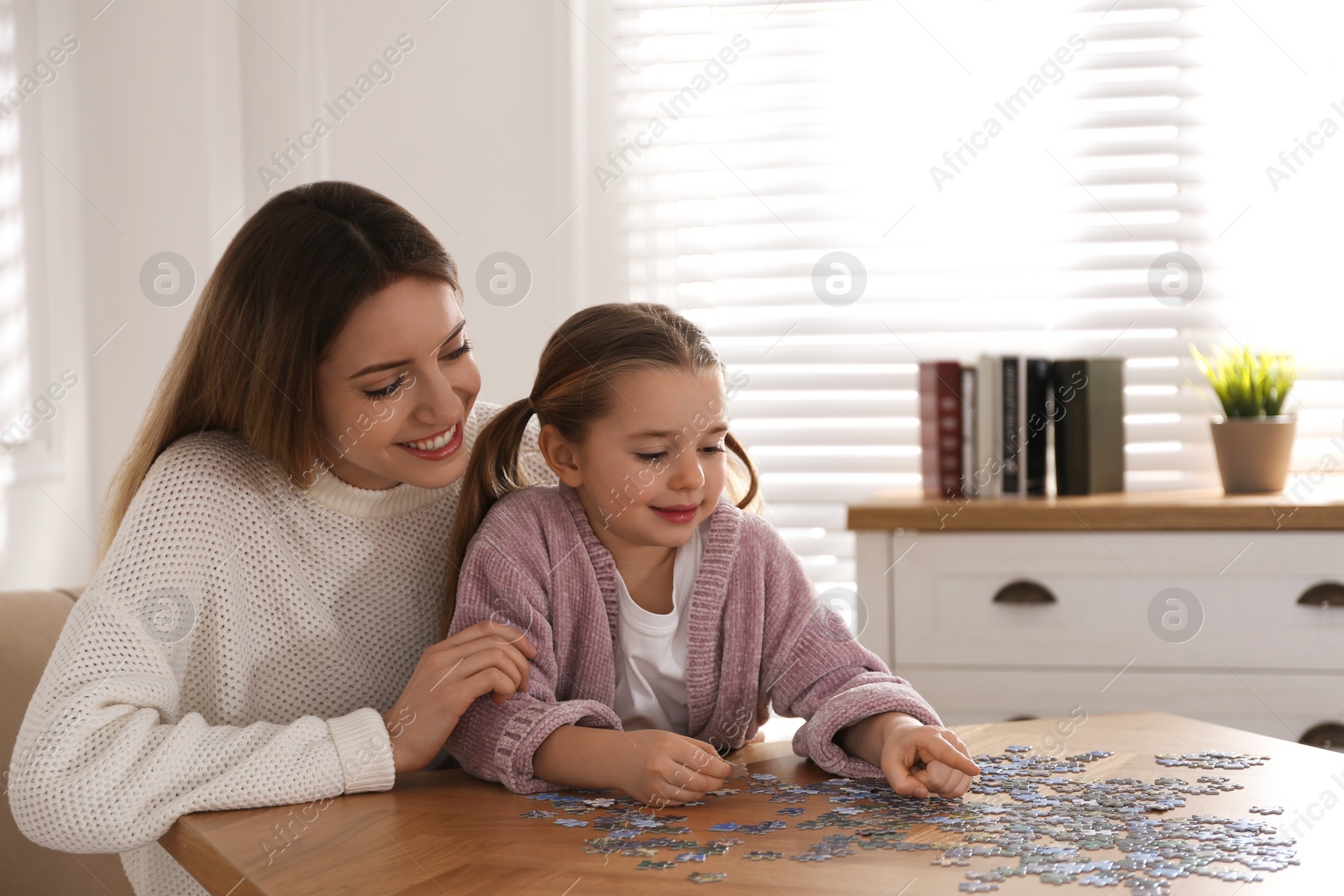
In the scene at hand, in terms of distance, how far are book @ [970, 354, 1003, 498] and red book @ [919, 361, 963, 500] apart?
0.16 feet

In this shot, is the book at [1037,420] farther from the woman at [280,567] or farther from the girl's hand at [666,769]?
the girl's hand at [666,769]

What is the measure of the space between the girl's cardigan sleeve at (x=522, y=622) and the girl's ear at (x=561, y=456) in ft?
0.18

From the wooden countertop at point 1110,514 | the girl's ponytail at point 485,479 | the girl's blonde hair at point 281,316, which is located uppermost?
the girl's blonde hair at point 281,316

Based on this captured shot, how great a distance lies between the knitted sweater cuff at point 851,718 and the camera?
141 centimetres

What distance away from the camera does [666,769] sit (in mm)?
1280

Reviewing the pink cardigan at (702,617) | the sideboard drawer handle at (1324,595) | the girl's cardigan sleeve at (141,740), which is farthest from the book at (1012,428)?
the girl's cardigan sleeve at (141,740)

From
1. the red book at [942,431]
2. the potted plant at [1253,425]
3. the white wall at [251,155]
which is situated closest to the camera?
the potted plant at [1253,425]

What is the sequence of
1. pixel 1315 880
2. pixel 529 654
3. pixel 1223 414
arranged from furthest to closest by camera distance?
1. pixel 1223 414
2. pixel 529 654
3. pixel 1315 880

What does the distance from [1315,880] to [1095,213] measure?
260 centimetres

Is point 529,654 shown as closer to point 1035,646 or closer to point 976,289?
point 1035,646

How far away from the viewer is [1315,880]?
40.3 inches

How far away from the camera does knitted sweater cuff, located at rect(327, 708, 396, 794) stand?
53.8 inches

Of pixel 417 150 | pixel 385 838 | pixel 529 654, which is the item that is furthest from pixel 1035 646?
pixel 417 150

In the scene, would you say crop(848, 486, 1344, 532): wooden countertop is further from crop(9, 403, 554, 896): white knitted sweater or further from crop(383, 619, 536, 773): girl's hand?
crop(383, 619, 536, 773): girl's hand
